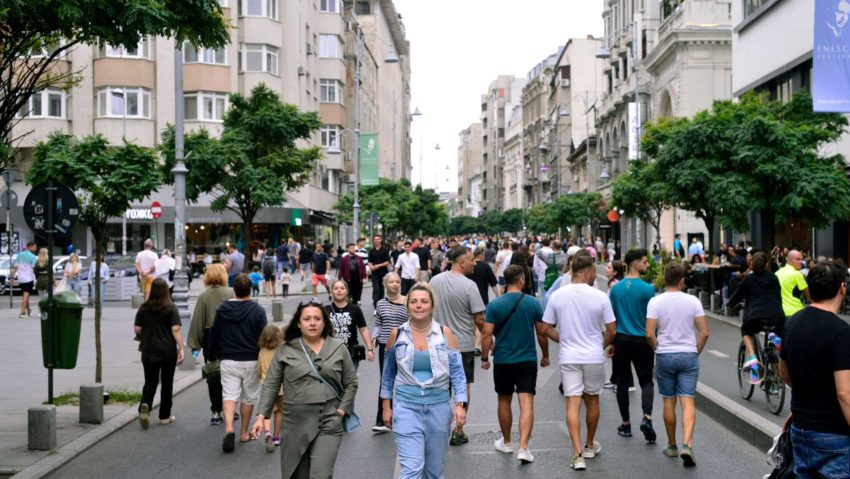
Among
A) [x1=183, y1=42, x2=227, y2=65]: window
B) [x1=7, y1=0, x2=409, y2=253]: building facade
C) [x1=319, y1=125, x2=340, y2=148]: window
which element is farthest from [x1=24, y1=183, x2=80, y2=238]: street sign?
[x1=319, y1=125, x2=340, y2=148]: window

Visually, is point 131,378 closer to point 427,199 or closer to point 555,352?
point 555,352

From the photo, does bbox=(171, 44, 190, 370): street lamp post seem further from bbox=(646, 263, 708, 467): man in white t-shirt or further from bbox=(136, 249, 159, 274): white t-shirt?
bbox=(646, 263, 708, 467): man in white t-shirt

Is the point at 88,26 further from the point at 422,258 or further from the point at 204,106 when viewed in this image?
the point at 204,106

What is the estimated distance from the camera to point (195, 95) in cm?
4712

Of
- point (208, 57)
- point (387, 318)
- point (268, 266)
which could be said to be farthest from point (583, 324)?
point (208, 57)

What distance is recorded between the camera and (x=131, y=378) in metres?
14.0

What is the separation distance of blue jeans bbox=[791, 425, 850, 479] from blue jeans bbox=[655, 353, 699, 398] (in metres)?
3.27

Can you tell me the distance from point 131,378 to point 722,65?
4222 centimetres

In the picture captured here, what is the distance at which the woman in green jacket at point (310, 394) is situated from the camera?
6.18m

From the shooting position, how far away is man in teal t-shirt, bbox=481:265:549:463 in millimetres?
8625

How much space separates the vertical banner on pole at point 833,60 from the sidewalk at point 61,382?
11989mm

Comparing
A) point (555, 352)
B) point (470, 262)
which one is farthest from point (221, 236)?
point (470, 262)

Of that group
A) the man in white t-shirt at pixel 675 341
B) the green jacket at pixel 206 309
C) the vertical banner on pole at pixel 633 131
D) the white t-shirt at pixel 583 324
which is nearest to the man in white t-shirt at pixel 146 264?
the green jacket at pixel 206 309

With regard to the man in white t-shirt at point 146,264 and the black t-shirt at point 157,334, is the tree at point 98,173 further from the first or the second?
the man in white t-shirt at point 146,264
